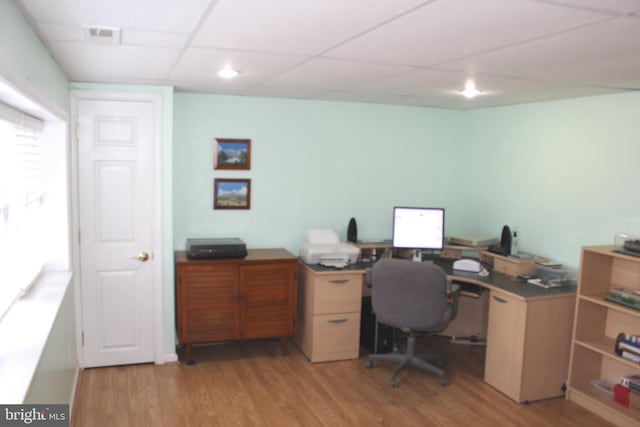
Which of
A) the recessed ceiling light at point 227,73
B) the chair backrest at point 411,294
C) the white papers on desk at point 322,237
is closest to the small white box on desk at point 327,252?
the white papers on desk at point 322,237

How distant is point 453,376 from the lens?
4141 mm

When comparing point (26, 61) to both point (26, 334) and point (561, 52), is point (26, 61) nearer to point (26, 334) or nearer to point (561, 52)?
point (26, 334)

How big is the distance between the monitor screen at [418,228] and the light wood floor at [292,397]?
1017mm

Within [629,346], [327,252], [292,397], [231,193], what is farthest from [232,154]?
[629,346]

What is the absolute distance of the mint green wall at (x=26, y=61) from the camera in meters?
1.79

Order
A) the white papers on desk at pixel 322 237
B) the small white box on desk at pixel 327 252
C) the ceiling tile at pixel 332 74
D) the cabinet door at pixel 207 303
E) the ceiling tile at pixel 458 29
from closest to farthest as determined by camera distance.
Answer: the ceiling tile at pixel 458 29
the ceiling tile at pixel 332 74
the cabinet door at pixel 207 303
the small white box on desk at pixel 327 252
the white papers on desk at pixel 322 237

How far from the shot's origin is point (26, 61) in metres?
2.18

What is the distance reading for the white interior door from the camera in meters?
3.95

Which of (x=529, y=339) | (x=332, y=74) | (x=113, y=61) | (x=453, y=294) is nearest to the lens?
(x=113, y=61)

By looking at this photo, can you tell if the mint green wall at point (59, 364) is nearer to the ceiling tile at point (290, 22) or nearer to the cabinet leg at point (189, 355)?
the cabinet leg at point (189, 355)

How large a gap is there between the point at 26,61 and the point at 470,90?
9.08 feet

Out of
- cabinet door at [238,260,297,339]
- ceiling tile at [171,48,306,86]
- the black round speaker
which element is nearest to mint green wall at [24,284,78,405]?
cabinet door at [238,260,297,339]

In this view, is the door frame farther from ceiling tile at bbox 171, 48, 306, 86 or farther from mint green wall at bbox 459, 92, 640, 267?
mint green wall at bbox 459, 92, 640, 267

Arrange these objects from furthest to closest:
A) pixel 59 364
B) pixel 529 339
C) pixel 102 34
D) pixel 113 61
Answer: pixel 529 339
pixel 113 61
pixel 59 364
pixel 102 34
